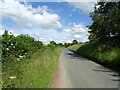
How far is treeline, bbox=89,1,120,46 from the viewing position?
20.6m

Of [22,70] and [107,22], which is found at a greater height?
[107,22]

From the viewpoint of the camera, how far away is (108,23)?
22391 millimetres

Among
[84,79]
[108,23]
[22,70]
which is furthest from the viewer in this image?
[108,23]

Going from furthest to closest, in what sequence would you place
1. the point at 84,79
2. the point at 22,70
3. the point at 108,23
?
the point at 108,23 < the point at 84,79 < the point at 22,70

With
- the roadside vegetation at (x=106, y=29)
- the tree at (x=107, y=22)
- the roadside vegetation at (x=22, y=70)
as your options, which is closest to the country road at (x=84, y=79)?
the roadside vegetation at (x=22, y=70)

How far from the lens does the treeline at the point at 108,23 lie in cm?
2056

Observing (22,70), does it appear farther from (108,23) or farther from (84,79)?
(108,23)

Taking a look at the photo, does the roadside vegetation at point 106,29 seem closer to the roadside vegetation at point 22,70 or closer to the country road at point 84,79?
the country road at point 84,79

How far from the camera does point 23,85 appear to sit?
6.64 m

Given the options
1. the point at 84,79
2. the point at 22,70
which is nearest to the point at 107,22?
the point at 84,79

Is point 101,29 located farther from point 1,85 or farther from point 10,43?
point 1,85

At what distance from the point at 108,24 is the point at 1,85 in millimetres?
18879

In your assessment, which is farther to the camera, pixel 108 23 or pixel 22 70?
pixel 108 23

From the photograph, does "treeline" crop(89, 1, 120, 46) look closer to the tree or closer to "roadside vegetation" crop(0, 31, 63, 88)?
the tree
